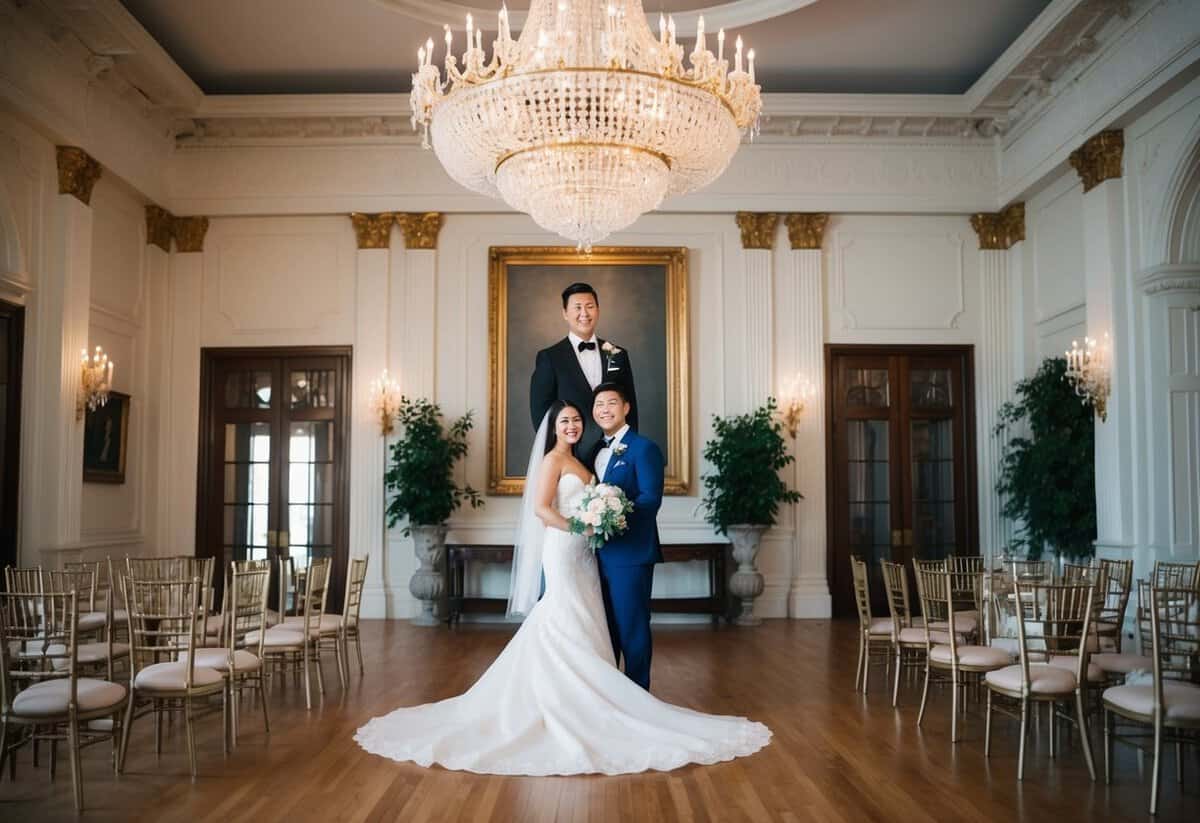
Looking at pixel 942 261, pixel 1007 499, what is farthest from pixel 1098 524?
pixel 942 261

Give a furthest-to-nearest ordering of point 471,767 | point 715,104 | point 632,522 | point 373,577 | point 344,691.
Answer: point 373,577 → point 344,691 → point 715,104 → point 632,522 → point 471,767

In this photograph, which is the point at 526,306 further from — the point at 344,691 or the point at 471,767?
the point at 471,767

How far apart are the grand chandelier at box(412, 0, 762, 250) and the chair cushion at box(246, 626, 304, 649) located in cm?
329

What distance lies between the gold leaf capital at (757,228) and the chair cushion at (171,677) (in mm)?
8250

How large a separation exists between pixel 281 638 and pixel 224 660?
132 centimetres

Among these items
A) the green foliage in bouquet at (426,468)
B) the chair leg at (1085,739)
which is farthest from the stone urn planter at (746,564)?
the chair leg at (1085,739)

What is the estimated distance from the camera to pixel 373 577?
11.6 meters

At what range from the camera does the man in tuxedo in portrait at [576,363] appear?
6.45 meters

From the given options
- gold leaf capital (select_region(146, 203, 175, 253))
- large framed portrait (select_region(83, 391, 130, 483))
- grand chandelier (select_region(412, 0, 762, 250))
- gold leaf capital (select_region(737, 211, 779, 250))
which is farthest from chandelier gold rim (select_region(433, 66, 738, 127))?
gold leaf capital (select_region(146, 203, 175, 253))

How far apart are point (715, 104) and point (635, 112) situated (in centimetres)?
58

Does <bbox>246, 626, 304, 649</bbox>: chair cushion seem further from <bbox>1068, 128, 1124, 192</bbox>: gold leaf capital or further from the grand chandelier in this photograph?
<bbox>1068, 128, 1124, 192</bbox>: gold leaf capital

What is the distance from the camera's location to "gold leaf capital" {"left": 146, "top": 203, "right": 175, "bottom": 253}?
38.3 ft

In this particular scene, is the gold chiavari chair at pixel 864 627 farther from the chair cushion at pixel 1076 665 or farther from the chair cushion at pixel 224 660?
the chair cushion at pixel 224 660

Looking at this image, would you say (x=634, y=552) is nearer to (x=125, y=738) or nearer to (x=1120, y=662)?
(x=125, y=738)
